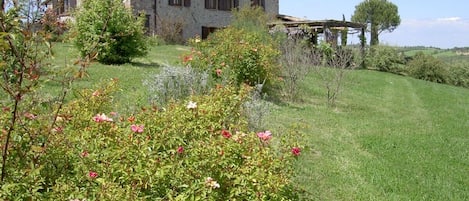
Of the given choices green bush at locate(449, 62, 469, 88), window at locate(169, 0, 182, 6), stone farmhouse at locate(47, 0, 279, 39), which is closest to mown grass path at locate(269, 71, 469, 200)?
stone farmhouse at locate(47, 0, 279, 39)

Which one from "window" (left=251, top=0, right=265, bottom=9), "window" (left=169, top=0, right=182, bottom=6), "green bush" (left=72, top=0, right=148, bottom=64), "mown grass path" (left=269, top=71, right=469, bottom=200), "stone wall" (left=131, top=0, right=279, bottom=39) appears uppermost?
"window" (left=251, top=0, right=265, bottom=9)

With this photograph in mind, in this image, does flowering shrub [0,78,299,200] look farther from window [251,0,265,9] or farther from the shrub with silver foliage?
window [251,0,265,9]

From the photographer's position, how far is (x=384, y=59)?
2630 cm

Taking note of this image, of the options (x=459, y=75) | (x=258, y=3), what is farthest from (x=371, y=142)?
(x=258, y=3)

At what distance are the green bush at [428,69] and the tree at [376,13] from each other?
2117 cm

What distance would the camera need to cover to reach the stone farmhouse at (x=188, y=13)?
83.5 feet

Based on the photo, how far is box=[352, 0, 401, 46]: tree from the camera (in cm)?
4819

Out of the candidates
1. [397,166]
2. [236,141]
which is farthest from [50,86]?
[236,141]

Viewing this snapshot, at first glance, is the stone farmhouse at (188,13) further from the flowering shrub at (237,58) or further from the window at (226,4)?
the flowering shrub at (237,58)

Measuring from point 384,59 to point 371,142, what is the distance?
62.5 ft

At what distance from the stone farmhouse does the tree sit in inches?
779

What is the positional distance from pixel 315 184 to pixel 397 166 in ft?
6.25

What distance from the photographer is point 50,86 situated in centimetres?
909

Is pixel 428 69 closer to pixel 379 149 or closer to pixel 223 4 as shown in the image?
pixel 223 4
